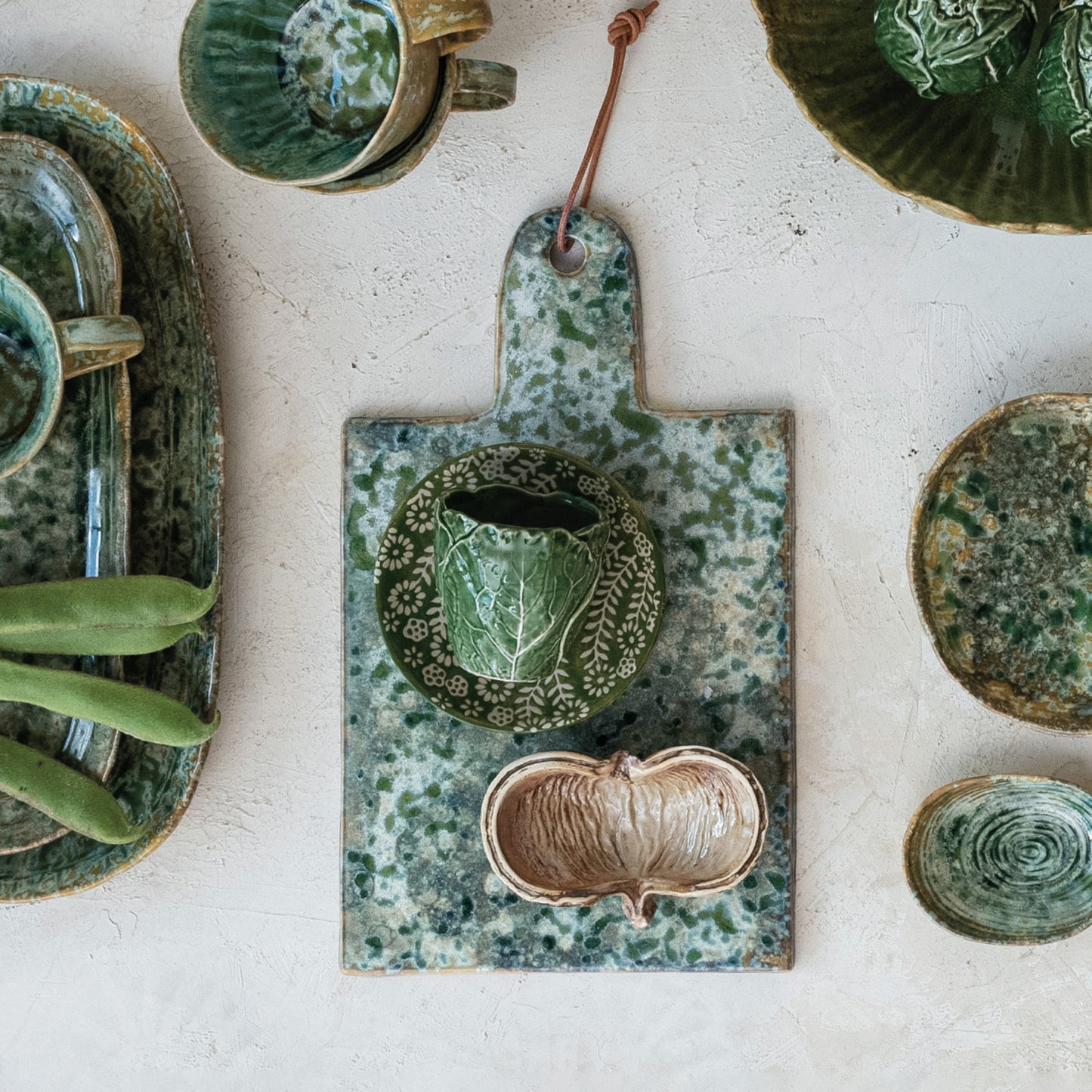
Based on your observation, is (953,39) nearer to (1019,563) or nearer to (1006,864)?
(1019,563)

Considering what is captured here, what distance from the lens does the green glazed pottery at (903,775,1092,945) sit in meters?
0.91

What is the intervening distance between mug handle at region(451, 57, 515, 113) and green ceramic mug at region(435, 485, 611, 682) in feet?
1.00

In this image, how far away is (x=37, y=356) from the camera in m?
0.89

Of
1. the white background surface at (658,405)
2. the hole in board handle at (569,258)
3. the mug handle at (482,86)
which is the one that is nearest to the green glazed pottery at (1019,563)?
the white background surface at (658,405)

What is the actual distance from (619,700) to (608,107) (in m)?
0.52

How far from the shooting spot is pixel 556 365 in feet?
3.05

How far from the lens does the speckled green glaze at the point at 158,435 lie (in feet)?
3.03

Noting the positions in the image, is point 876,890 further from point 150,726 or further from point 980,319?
point 150,726

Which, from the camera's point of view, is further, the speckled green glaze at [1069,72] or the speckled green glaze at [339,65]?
the speckled green glaze at [339,65]

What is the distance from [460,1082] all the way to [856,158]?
2.82 ft

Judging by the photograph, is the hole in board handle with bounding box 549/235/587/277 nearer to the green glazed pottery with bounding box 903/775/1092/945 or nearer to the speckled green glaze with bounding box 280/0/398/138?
the speckled green glaze with bounding box 280/0/398/138

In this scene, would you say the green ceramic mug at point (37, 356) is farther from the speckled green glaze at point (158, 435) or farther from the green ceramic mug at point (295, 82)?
the green ceramic mug at point (295, 82)

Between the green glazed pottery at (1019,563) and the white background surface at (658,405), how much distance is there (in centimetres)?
4

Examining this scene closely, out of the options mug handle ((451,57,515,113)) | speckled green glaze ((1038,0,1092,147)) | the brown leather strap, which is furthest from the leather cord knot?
speckled green glaze ((1038,0,1092,147))
